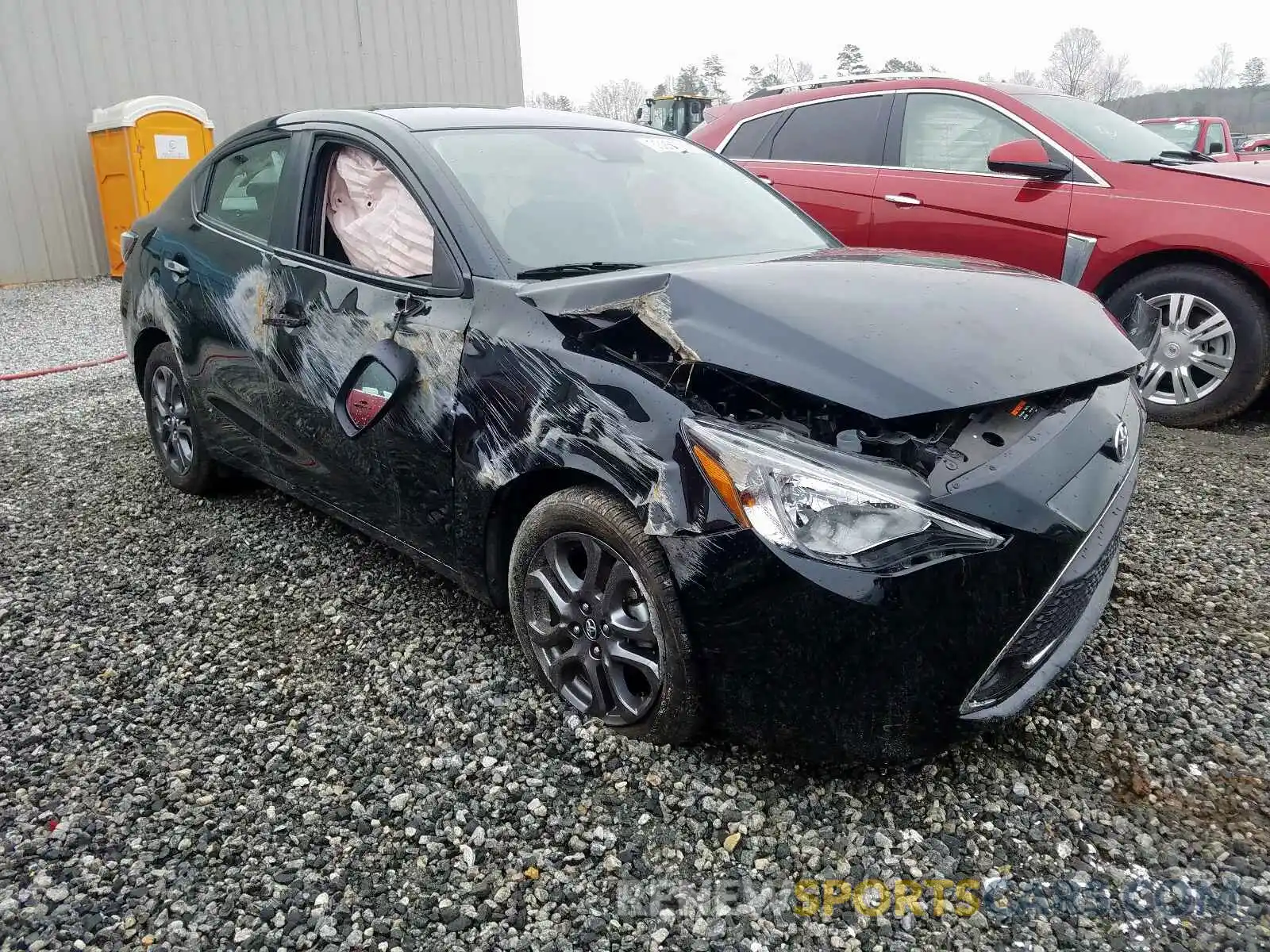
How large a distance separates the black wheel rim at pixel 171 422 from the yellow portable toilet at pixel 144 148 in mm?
7771

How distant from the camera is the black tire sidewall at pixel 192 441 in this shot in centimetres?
380

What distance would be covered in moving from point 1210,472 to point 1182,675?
194cm

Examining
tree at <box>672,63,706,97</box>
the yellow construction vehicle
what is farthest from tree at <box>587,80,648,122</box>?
the yellow construction vehicle

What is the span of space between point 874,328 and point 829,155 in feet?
12.8

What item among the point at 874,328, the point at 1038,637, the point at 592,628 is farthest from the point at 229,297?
the point at 1038,637

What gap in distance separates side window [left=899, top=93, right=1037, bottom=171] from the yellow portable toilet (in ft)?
29.2

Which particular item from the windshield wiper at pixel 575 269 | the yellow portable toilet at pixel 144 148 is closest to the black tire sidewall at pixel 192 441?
the windshield wiper at pixel 575 269

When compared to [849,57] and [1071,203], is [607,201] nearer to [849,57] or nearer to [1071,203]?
[1071,203]

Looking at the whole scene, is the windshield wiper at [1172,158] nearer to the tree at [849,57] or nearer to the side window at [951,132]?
the side window at [951,132]

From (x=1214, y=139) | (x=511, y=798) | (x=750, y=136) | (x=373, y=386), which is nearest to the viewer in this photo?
(x=511, y=798)

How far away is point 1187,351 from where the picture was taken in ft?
15.1

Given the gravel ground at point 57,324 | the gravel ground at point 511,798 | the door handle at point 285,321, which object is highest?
the door handle at point 285,321

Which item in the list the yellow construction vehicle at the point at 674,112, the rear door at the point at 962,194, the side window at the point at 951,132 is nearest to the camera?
the rear door at the point at 962,194

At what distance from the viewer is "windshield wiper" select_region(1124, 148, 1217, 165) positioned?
4.71m
